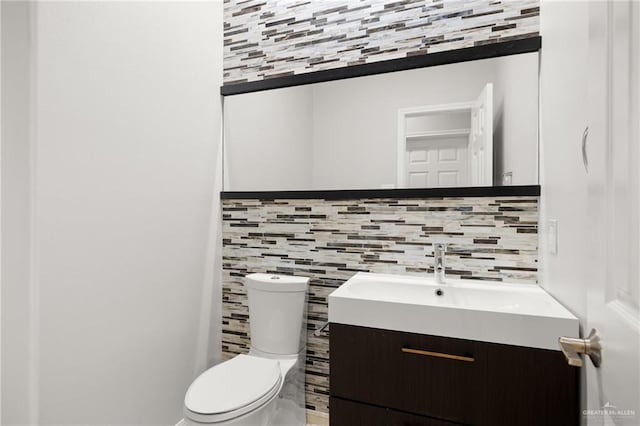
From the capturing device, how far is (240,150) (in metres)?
2.16

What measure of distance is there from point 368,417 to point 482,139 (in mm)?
1258

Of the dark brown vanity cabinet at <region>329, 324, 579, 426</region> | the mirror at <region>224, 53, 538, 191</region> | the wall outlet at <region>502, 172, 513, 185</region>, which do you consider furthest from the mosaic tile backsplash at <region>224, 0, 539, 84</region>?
the dark brown vanity cabinet at <region>329, 324, 579, 426</region>

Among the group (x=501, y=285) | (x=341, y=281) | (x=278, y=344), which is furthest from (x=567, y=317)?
(x=278, y=344)

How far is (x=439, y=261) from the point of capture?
1.57 m

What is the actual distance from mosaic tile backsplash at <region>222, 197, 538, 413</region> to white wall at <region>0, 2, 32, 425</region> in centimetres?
103

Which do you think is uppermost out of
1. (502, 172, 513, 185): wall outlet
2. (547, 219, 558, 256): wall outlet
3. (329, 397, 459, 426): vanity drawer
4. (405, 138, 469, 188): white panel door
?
(405, 138, 469, 188): white panel door

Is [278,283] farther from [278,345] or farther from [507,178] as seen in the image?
[507,178]

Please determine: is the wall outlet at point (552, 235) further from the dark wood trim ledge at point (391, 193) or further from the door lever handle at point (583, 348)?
the door lever handle at point (583, 348)

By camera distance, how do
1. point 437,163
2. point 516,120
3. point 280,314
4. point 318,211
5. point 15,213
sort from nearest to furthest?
point 15,213 → point 516,120 → point 437,163 → point 280,314 → point 318,211

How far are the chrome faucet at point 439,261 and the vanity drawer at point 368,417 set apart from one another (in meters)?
0.57

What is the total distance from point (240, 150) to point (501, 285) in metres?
1.56

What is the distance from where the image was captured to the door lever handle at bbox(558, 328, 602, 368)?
597mm

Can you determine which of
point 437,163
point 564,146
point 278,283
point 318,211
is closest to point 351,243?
point 318,211

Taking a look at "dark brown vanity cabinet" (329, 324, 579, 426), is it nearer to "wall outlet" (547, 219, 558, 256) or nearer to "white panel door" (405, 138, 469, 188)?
"wall outlet" (547, 219, 558, 256)
